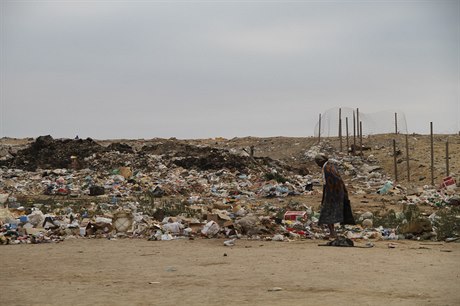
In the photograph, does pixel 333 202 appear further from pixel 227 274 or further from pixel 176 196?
pixel 176 196

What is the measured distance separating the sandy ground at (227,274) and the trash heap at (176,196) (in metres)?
0.72

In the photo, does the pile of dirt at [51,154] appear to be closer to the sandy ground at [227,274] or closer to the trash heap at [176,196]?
the trash heap at [176,196]

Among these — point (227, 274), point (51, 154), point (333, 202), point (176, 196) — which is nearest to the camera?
point (227, 274)

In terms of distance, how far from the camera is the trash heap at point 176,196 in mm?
9492

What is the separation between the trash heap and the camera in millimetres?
9492

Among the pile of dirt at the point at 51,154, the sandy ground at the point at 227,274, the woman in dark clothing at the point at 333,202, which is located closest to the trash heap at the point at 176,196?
the pile of dirt at the point at 51,154

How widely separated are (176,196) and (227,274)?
948 centimetres

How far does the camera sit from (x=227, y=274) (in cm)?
615

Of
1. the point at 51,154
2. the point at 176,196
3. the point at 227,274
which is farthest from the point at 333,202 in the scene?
the point at 51,154

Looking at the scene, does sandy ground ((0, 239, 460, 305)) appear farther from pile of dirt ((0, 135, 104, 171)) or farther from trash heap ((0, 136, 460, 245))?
pile of dirt ((0, 135, 104, 171))

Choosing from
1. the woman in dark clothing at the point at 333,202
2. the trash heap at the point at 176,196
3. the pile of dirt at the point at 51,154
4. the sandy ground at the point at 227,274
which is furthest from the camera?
the pile of dirt at the point at 51,154

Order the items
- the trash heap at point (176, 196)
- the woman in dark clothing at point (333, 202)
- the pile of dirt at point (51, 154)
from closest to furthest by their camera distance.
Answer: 1. the woman in dark clothing at point (333, 202)
2. the trash heap at point (176, 196)
3. the pile of dirt at point (51, 154)

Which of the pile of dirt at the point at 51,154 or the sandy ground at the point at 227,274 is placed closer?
the sandy ground at the point at 227,274

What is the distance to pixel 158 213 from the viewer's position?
34.9ft
